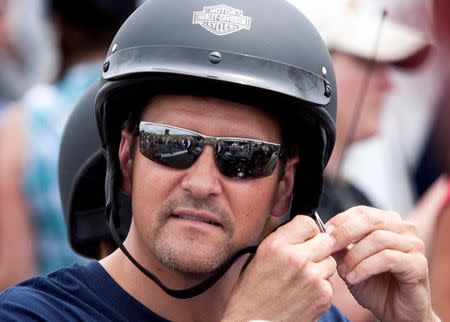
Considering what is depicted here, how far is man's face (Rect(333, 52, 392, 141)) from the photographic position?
7.08m

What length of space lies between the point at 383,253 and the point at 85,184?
4.60ft

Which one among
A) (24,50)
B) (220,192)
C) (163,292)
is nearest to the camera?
(220,192)

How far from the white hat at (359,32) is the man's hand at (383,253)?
258 cm

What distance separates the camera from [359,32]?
7.12 m

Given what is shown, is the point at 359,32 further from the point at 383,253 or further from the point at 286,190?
the point at 383,253

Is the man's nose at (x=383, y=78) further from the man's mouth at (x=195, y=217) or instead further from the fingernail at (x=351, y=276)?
the man's mouth at (x=195, y=217)

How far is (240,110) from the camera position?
451 centimetres

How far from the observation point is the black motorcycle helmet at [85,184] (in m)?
5.47

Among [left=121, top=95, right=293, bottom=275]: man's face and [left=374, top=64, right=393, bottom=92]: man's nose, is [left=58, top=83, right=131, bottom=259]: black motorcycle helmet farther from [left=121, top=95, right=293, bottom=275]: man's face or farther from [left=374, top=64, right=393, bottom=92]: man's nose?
[left=374, top=64, right=393, bottom=92]: man's nose

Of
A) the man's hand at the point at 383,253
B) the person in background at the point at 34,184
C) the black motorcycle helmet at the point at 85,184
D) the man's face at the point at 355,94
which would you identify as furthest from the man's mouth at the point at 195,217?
the man's face at the point at 355,94

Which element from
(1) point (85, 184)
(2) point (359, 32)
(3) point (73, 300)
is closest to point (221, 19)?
(3) point (73, 300)

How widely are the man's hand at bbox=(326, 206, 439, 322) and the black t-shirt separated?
571mm

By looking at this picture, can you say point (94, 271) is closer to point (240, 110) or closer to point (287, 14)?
point (240, 110)

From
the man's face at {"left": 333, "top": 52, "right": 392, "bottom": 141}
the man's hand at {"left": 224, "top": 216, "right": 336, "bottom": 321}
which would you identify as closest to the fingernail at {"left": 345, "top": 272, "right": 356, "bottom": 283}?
the man's hand at {"left": 224, "top": 216, "right": 336, "bottom": 321}
